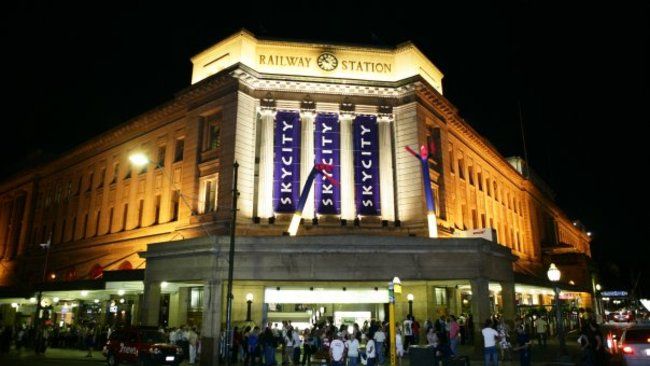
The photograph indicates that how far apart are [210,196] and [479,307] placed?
20.6 meters

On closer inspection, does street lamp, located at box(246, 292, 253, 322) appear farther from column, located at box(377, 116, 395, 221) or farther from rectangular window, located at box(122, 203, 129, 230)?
rectangular window, located at box(122, 203, 129, 230)

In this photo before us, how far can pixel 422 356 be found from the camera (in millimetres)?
17391

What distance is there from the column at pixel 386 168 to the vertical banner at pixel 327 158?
3.35 metres

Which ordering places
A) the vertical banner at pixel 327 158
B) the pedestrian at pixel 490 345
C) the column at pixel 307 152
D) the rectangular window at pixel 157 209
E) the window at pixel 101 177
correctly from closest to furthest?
the pedestrian at pixel 490 345, the column at pixel 307 152, the vertical banner at pixel 327 158, the rectangular window at pixel 157 209, the window at pixel 101 177

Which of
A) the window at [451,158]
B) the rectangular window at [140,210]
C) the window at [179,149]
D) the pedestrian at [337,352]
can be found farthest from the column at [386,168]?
the rectangular window at [140,210]

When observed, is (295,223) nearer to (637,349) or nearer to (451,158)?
(451,158)

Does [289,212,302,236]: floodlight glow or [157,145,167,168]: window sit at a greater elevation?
[157,145,167,168]: window

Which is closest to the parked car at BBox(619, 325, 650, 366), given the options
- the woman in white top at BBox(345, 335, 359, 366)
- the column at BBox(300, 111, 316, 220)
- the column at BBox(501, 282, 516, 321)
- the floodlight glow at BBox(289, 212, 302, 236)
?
the woman in white top at BBox(345, 335, 359, 366)

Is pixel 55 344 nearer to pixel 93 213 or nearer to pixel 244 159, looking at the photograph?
pixel 93 213

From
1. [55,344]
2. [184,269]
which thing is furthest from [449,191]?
[55,344]

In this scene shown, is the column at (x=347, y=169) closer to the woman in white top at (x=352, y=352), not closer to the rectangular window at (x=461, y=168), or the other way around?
the rectangular window at (x=461, y=168)

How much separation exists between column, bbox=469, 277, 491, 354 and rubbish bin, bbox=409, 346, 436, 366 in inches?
414

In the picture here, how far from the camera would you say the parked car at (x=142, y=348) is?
23156 millimetres

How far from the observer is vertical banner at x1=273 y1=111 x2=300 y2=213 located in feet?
121
